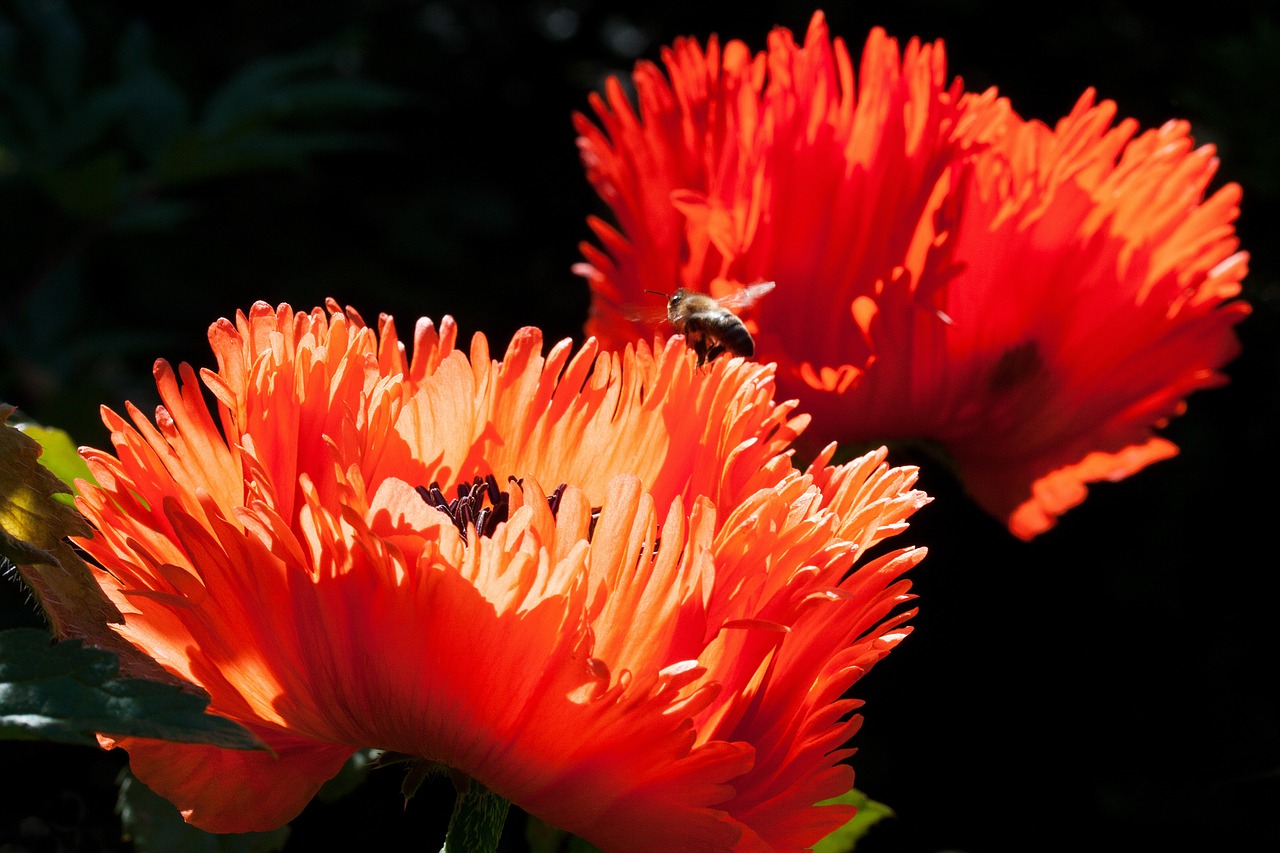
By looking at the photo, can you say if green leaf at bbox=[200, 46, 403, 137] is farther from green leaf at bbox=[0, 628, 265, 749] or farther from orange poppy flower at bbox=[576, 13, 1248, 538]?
green leaf at bbox=[0, 628, 265, 749]

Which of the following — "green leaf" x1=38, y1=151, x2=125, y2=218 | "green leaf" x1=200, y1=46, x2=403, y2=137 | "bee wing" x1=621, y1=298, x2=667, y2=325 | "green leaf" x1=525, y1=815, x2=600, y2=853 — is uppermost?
"green leaf" x1=200, y1=46, x2=403, y2=137

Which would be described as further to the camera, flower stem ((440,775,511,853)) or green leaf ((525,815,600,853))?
green leaf ((525,815,600,853))

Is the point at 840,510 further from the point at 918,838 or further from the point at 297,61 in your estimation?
the point at 297,61

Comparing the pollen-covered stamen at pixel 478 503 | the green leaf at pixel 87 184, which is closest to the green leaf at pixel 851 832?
the pollen-covered stamen at pixel 478 503

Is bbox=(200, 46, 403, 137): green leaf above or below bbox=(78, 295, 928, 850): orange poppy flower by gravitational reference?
above

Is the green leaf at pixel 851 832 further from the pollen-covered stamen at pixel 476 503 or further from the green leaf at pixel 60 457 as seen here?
the green leaf at pixel 60 457

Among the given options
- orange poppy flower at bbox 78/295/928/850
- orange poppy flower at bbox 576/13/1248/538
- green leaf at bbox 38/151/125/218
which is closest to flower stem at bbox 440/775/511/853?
orange poppy flower at bbox 78/295/928/850
